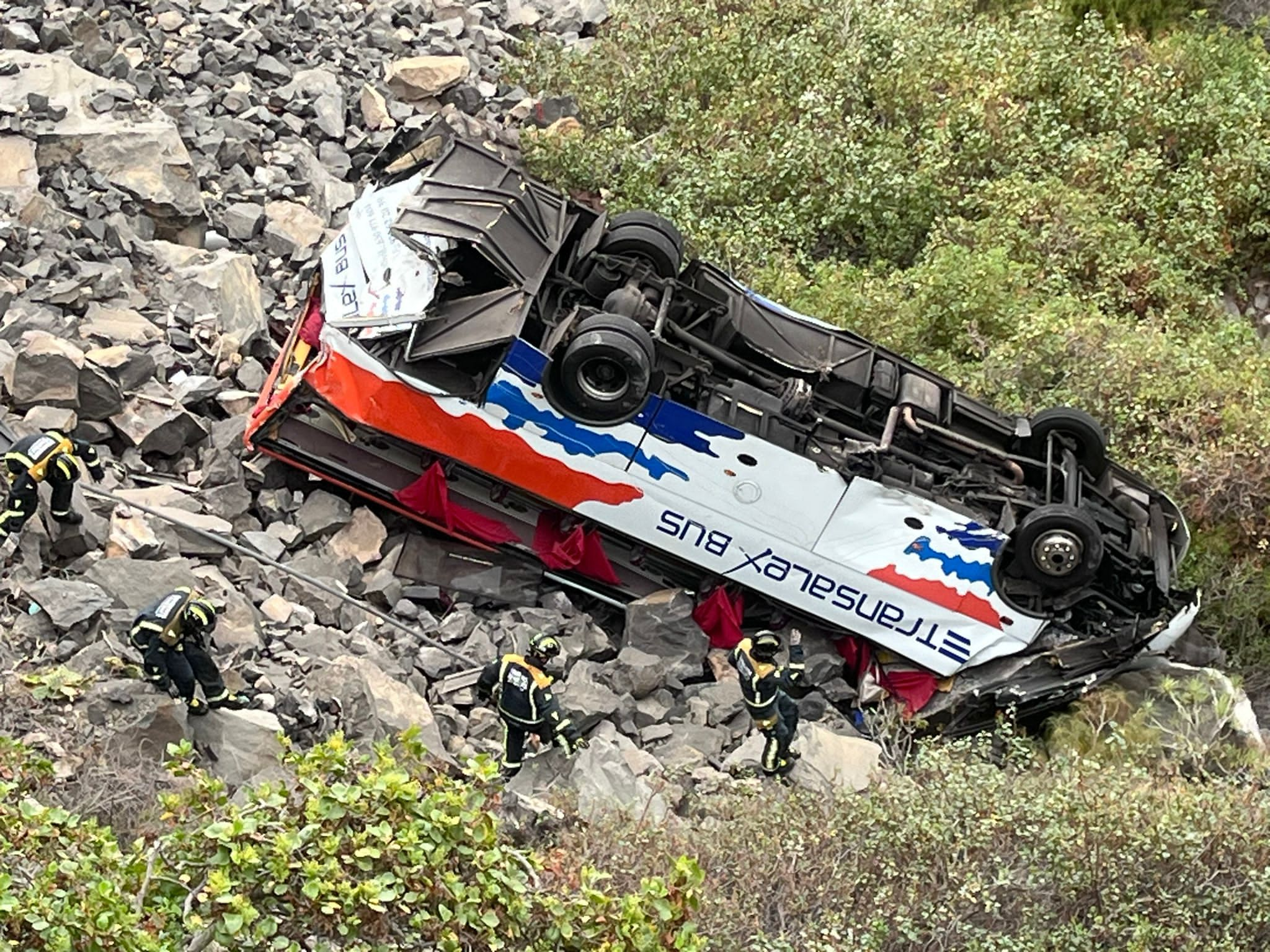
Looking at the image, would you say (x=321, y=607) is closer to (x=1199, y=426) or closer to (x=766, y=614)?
(x=766, y=614)

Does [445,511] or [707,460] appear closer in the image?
[707,460]

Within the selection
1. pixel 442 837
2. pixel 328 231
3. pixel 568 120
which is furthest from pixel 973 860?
pixel 568 120

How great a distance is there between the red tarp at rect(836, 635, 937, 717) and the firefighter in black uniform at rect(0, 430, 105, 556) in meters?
4.32

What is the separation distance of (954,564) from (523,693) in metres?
2.62

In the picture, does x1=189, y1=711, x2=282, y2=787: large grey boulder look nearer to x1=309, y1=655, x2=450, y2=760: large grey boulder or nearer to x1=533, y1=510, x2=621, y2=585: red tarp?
x1=309, y1=655, x2=450, y2=760: large grey boulder

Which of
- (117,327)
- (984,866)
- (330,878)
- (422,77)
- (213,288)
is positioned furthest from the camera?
(422,77)

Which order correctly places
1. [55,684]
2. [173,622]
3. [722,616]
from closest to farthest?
[55,684]
[173,622]
[722,616]

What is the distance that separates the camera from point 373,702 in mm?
6695

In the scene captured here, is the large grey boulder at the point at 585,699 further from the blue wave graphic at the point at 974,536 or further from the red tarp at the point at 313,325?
the red tarp at the point at 313,325

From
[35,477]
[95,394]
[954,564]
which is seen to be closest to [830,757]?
[954,564]

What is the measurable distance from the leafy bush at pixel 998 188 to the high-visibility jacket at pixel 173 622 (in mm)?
5383

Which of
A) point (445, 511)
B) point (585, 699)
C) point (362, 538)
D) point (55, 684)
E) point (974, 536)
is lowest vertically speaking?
point (55, 684)

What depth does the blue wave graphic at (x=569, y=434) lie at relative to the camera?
306 inches

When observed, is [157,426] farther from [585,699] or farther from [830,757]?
[830,757]
